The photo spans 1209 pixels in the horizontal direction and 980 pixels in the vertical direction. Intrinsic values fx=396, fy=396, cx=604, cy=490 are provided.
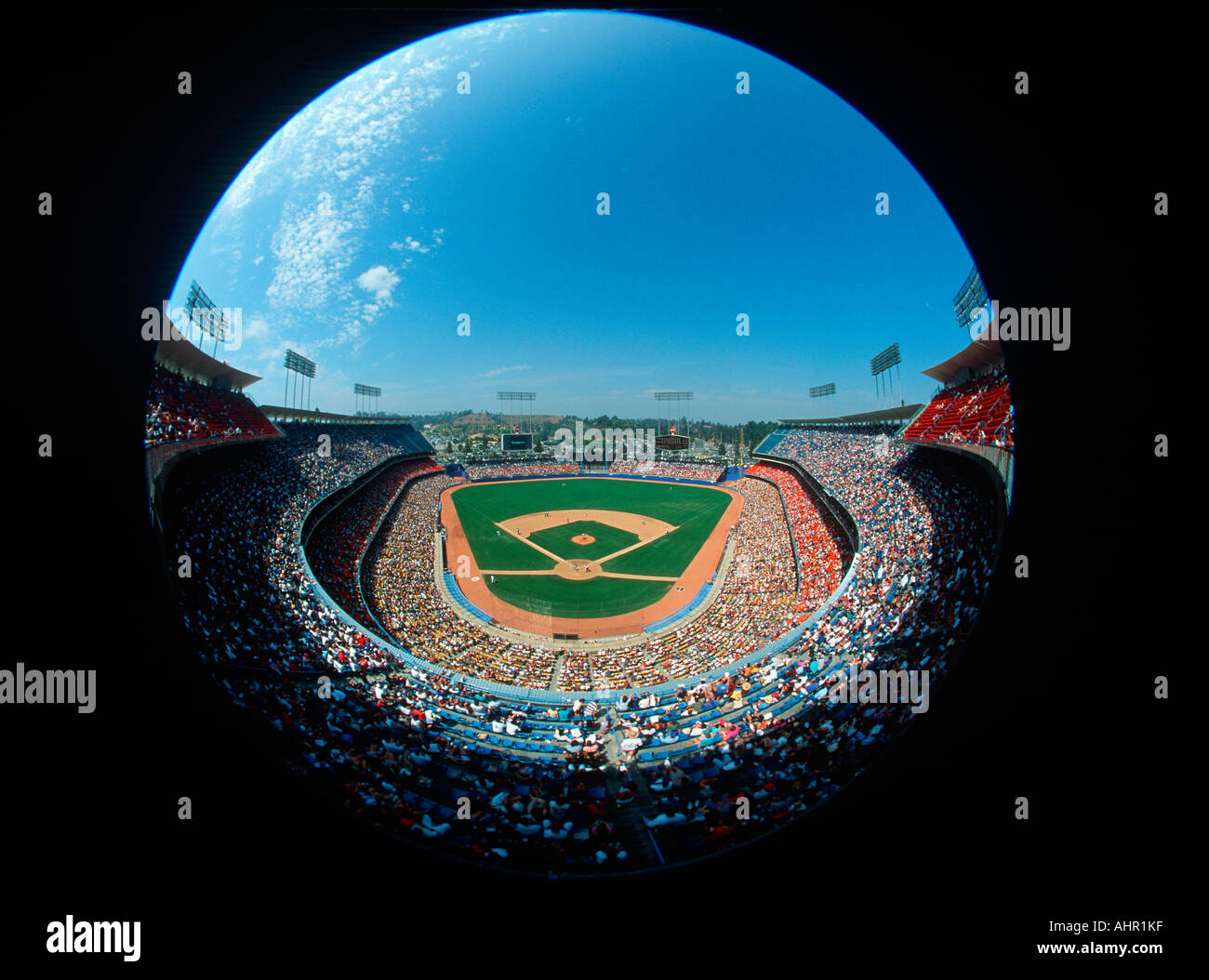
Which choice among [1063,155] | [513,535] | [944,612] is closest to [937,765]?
[1063,155]

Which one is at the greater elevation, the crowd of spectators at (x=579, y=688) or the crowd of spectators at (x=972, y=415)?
the crowd of spectators at (x=972, y=415)

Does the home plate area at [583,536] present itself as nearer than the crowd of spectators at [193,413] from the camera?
No

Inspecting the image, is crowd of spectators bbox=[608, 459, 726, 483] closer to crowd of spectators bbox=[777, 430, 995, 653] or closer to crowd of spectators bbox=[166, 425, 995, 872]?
crowd of spectators bbox=[777, 430, 995, 653]

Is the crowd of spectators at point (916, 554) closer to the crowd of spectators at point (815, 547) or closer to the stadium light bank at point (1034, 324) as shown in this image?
the crowd of spectators at point (815, 547)

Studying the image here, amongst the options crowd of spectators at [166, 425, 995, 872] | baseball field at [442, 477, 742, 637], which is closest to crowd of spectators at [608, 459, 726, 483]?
baseball field at [442, 477, 742, 637]

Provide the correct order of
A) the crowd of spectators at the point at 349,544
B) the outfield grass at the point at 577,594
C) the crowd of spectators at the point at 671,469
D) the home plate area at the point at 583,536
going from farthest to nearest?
the crowd of spectators at the point at 671,469 < the home plate area at the point at 583,536 < the outfield grass at the point at 577,594 < the crowd of spectators at the point at 349,544

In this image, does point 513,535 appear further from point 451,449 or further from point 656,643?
point 451,449

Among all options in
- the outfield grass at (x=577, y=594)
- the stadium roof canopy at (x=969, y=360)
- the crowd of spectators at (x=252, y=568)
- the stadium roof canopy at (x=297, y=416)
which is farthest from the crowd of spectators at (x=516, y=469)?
the stadium roof canopy at (x=969, y=360)

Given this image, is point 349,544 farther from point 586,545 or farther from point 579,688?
point 579,688
